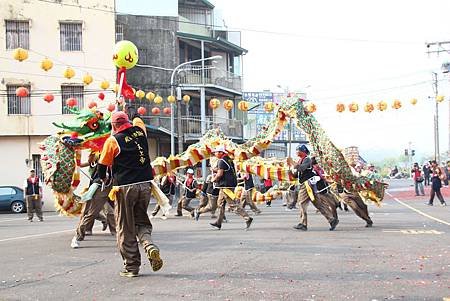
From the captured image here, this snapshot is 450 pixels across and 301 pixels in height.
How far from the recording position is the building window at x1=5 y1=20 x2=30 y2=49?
32406 millimetres

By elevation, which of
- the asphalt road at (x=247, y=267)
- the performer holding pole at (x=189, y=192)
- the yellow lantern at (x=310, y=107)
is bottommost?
the asphalt road at (x=247, y=267)

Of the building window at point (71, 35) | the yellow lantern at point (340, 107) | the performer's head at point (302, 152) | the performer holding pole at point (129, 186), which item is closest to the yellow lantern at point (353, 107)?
the yellow lantern at point (340, 107)

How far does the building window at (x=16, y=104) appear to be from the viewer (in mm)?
32188

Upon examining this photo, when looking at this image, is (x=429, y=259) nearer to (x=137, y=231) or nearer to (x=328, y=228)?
(x=137, y=231)

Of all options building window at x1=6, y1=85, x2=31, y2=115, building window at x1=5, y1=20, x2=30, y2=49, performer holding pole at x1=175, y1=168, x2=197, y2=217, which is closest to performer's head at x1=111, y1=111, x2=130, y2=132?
performer holding pole at x1=175, y1=168, x2=197, y2=217

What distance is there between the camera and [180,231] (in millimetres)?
14695

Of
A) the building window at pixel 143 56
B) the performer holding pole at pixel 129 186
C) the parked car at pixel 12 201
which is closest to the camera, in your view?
the performer holding pole at pixel 129 186

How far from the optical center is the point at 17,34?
32.4m

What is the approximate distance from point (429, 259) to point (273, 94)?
5084 cm

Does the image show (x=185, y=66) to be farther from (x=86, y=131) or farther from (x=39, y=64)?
(x=86, y=131)

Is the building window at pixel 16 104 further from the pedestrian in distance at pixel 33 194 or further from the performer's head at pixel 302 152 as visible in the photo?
the performer's head at pixel 302 152

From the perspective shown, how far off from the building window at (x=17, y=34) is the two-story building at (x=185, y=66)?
5.33 meters

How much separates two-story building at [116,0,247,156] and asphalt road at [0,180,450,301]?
2323cm

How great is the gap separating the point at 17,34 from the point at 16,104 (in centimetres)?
358
